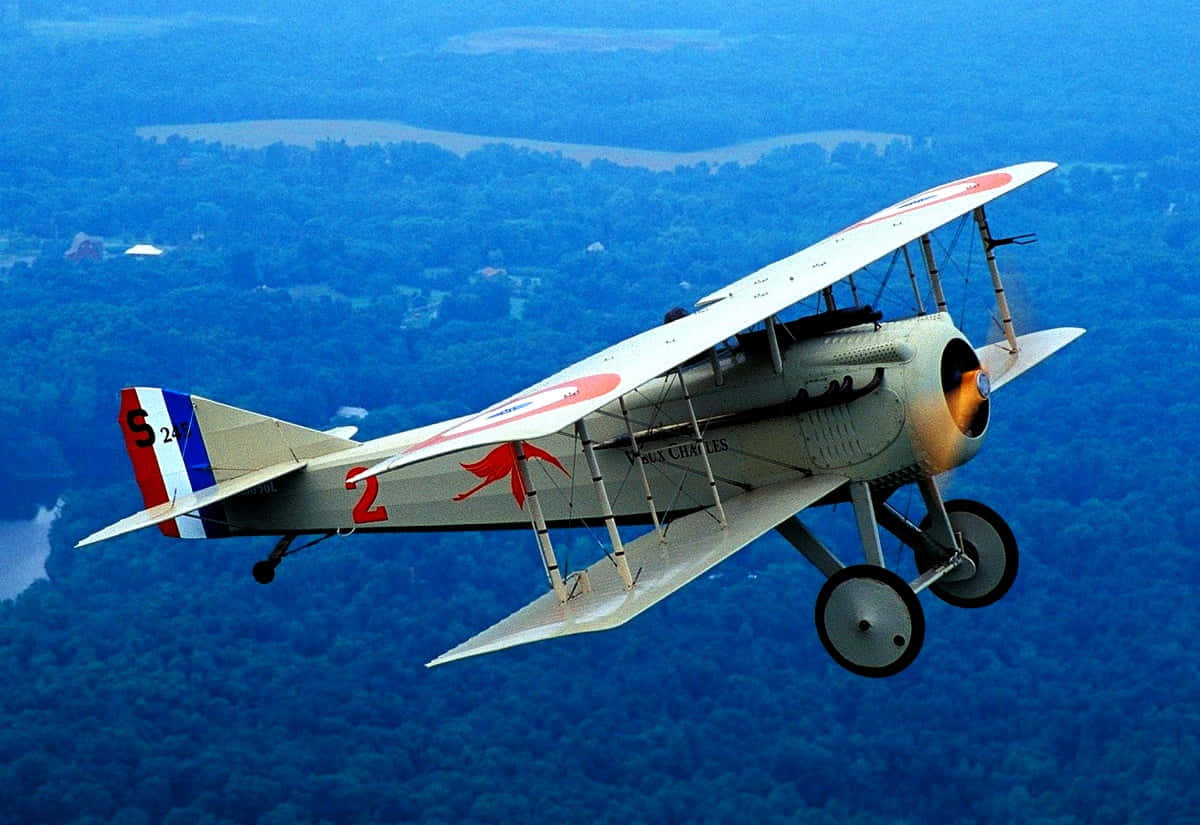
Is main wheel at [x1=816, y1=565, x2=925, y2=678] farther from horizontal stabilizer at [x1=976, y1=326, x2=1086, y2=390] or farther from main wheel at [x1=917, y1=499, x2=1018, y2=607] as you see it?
horizontal stabilizer at [x1=976, y1=326, x2=1086, y2=390]

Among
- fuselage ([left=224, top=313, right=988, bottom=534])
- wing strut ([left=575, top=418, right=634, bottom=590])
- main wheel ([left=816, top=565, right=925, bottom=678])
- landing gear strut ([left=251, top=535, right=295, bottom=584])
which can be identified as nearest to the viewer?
wing strut ([left=575, top=418, right=634, bottom=590])

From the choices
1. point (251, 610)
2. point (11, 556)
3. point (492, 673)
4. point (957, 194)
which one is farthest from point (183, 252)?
point (957, 194)

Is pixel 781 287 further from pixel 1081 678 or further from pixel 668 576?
pixel 1081 678

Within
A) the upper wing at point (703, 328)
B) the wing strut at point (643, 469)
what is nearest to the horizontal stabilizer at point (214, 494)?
the upper wing at point (703, 328)

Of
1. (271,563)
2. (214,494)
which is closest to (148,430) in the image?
(214,494)

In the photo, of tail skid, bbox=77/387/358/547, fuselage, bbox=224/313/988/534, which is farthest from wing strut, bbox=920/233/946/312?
tail skid, bbox=77/387/358/547

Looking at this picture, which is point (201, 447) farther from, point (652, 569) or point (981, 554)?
point (981, 554)

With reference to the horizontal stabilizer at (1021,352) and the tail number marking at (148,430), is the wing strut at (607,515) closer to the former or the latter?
the horizontal stabilizer at (1021,352)
